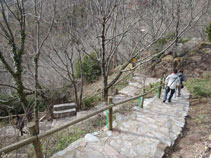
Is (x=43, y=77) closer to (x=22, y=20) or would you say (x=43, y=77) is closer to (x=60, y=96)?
(x=60, y=96)

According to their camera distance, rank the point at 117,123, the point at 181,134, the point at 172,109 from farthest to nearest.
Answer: the point at 172,109
the point at 117,123
the point at 181,134

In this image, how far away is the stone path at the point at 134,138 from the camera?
2.64 metres

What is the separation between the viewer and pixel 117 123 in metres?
3.71

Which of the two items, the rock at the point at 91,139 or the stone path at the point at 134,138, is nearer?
the stone path at the point at 134,138

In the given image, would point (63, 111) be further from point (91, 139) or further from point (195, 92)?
point (195, 92)

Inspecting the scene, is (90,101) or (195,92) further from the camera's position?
(90,101)

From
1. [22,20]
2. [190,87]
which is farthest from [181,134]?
[22,20]

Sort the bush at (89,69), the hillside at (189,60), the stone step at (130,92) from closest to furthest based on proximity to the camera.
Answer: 1. the stone step at (130,92)
2. the hillside at (189,60)
3. the bush at (89,69)

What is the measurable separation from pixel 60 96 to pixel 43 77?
154 centimetres

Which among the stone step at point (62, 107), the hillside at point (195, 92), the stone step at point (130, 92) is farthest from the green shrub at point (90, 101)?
the hillside at point (195, 92)

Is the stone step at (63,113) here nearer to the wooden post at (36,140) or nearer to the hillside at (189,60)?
the wooden post at (36,140)

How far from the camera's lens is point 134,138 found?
3105 millimetres

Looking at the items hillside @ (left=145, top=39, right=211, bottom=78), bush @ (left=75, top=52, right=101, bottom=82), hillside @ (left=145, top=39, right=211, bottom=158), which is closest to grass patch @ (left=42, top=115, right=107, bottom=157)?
hillside @ (left=145, top=39, right=211, bottom=158)

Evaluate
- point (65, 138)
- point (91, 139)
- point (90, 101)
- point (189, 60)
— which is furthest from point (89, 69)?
point (91, 139)
